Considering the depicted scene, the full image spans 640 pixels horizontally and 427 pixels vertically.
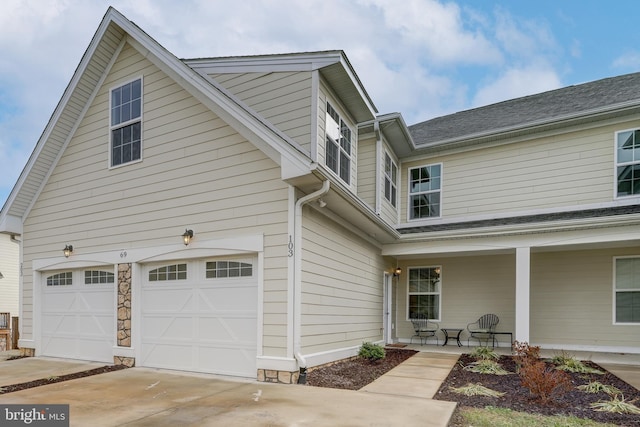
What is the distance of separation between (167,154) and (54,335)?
17.2 ft

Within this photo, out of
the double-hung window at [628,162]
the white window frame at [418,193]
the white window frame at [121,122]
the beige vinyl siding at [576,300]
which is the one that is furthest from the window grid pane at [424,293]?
the white window frame at [121,122]

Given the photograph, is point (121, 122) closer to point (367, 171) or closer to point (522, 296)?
point (367, 171)

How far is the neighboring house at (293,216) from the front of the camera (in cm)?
671

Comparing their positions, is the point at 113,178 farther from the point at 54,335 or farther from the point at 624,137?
the point at 624,137

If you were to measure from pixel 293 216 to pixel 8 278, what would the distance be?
59.7 ft

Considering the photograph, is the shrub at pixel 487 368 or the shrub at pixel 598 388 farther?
the shrub at pixel 487 368

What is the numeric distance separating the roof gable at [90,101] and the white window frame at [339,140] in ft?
3.60

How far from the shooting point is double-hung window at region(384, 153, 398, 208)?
11.1 m

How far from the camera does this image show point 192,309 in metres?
7.27

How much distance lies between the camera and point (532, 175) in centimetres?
1054

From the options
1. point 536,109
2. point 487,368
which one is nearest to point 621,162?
point 536,109

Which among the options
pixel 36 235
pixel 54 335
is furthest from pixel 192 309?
pixel 36 235

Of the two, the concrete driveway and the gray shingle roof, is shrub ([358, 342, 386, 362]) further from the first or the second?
the gray shingle roof

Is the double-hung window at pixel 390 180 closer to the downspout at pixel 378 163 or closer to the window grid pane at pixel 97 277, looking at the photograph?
the downspout at pixel 378 163
